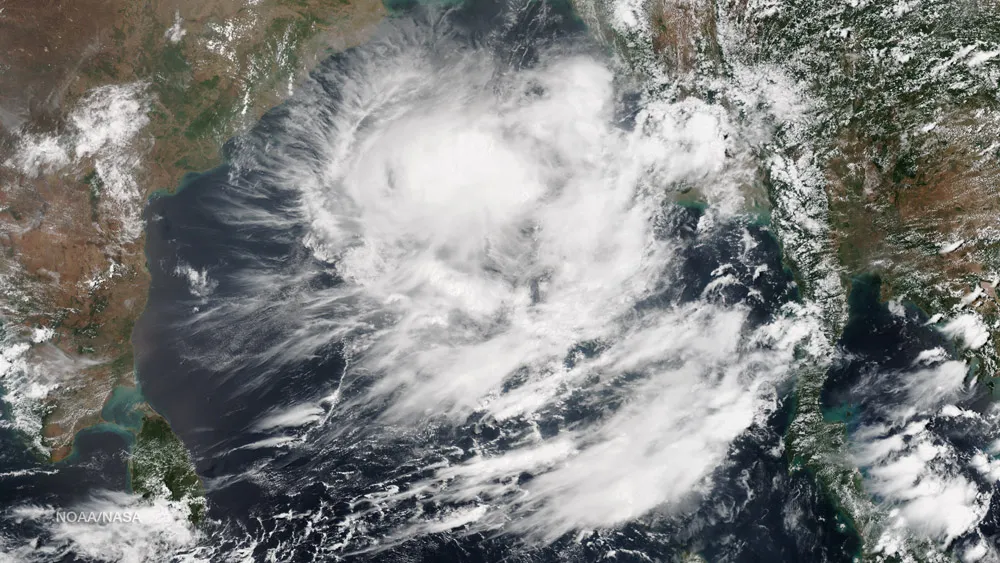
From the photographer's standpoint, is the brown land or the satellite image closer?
the satellite image

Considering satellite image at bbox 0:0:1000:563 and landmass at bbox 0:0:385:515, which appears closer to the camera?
satellite image at bbox 0:0:1000:563

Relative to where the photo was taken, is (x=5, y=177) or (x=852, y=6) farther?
(x=5, y=177)

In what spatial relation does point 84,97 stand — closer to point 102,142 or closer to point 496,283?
point 102,142

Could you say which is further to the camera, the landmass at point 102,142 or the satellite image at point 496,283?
the landmass at point 102,142

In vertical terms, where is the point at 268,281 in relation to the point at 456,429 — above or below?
above

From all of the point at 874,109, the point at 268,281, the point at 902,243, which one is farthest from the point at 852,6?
the point at 268,281

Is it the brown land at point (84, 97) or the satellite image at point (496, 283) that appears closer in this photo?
the satellite image at point (496, 283)

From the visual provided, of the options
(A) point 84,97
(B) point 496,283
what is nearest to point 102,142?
(A) point 84,97

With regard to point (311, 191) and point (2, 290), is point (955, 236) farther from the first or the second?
point (2, 290)
